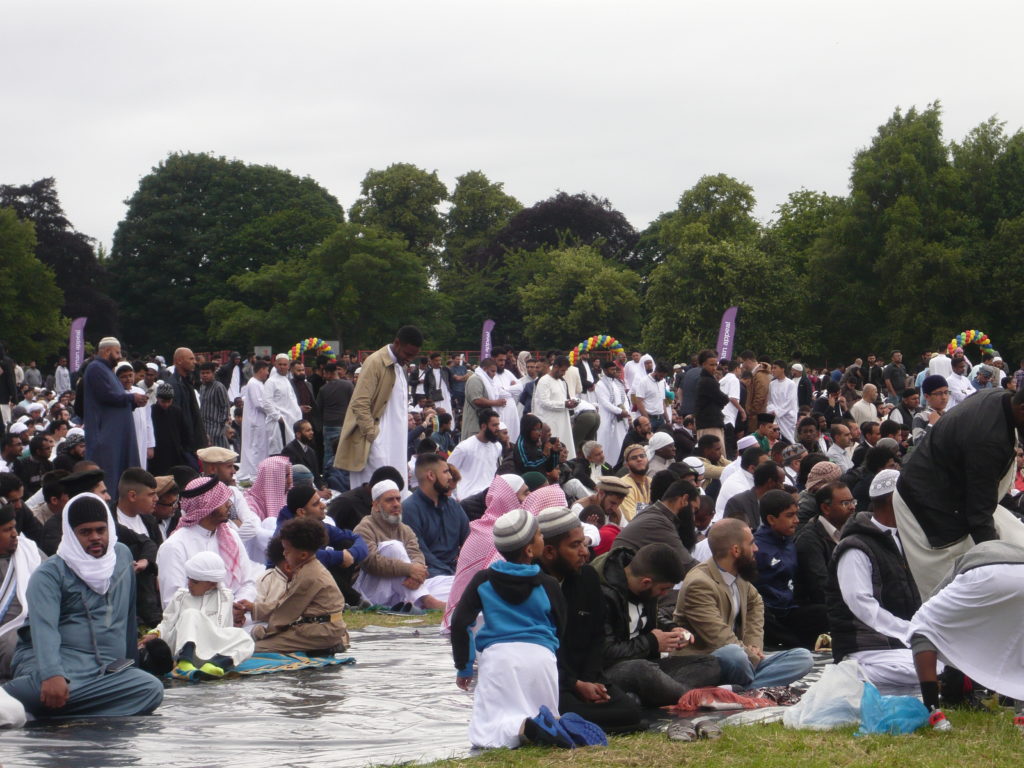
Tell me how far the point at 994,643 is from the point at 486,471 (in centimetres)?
971

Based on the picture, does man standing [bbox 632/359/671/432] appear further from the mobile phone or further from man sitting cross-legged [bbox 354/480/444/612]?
the mobile phone

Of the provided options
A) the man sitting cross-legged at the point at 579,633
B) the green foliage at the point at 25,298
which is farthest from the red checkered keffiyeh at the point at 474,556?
the green foliage at the point at 25,298

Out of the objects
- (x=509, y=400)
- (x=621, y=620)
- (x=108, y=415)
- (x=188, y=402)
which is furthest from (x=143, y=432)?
(x=621, y=620)

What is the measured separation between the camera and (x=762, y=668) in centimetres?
797

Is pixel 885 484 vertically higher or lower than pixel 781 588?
higher

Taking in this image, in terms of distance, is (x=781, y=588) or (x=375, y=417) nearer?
(x=781, y=588)

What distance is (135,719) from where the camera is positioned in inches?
278

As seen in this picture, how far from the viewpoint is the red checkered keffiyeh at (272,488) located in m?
12.1

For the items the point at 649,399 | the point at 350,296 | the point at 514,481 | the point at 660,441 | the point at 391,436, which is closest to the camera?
the point at 514,481

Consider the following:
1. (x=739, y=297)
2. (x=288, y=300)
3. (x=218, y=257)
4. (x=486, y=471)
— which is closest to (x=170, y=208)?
(x=218, y=257)

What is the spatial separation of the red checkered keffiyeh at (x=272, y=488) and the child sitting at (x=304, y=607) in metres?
3.05

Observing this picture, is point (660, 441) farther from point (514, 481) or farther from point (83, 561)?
point (83, 561)

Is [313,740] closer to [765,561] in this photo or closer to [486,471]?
[765,561]

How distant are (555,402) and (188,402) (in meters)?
5.72
